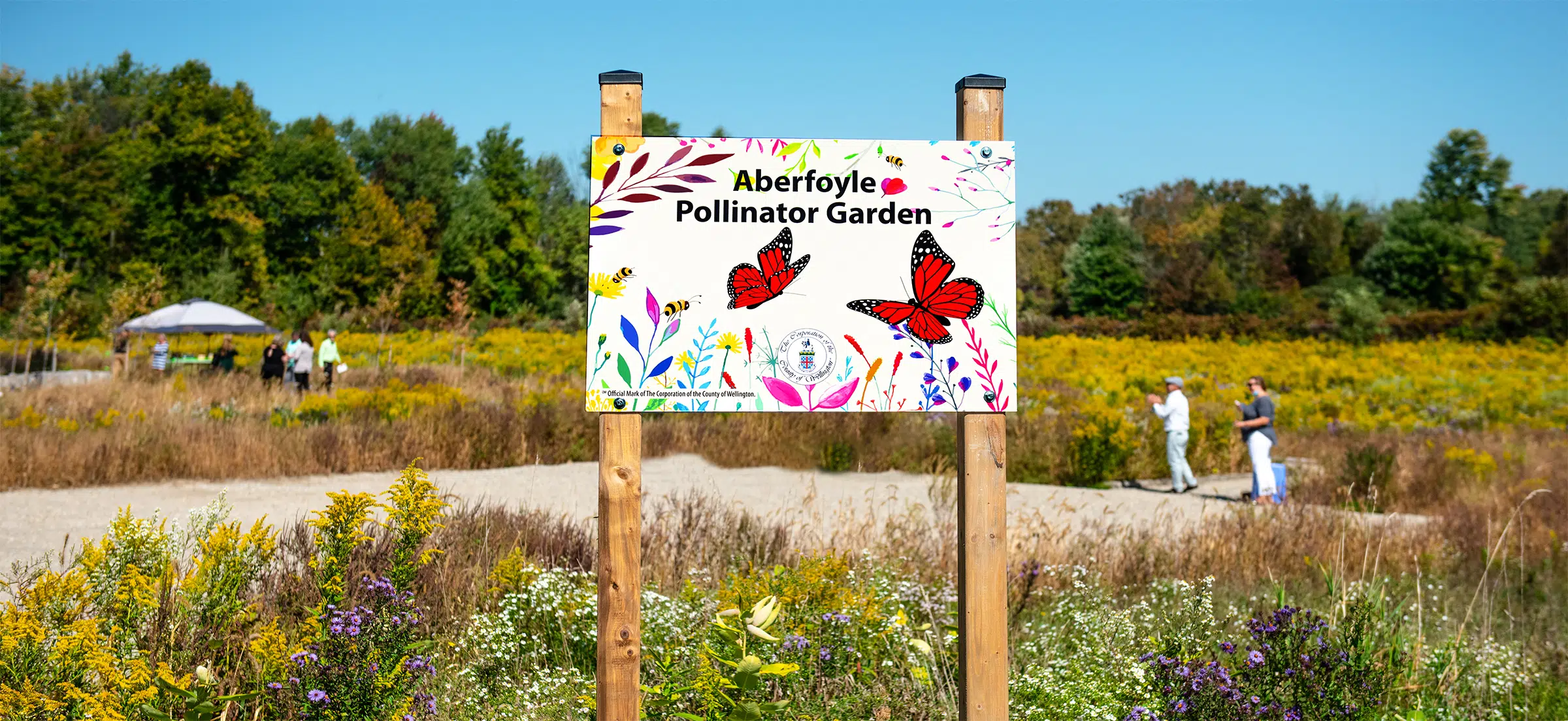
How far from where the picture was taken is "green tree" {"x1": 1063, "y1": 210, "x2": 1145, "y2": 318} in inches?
2165

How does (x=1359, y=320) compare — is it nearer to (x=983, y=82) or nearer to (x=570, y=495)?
(x=570, y=495)

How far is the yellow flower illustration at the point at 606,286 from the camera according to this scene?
3.27 m

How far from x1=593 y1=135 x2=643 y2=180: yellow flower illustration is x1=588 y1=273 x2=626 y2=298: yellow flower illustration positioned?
12.4 inches

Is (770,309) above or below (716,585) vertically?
above

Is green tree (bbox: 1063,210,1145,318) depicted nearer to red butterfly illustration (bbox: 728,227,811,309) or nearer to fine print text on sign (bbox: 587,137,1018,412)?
fine print text on sign (bbox: 587,137,1018,412)

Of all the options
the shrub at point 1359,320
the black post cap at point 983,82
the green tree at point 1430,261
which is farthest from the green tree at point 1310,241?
the black post cap at point 983,82

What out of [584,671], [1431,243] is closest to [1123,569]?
[584,671]

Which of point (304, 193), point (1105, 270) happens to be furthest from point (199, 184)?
point (1105, 270)

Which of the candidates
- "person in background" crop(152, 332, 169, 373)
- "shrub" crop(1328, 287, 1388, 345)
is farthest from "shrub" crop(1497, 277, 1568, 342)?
"person in background" crop(152, 332, 169, 373)

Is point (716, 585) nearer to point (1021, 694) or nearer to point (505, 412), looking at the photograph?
point (1021, 694)

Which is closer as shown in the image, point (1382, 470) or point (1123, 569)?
point (1123, 569)

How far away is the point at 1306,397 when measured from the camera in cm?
1992

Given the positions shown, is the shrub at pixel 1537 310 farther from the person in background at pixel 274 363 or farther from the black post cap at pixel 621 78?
the black post cap at pixel 621 78

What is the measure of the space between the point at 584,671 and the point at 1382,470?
987cm
